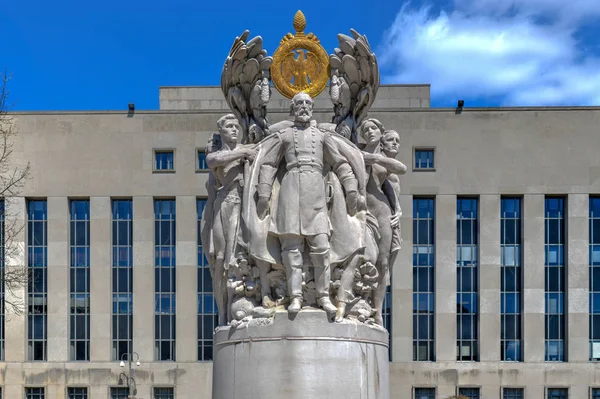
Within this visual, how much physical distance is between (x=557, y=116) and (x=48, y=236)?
107 feet

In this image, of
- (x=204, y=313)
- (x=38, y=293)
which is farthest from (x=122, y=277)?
(x=204, y=313)

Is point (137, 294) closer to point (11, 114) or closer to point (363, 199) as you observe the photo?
point (11, 114)

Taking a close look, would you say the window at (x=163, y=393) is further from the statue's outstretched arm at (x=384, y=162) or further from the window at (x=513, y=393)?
the statue's outstretched arm at (x=384, y=162)

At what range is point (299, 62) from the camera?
50.3 feet

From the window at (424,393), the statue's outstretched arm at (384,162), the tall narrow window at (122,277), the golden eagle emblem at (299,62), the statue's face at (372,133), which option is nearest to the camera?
the statue's outstretched arm at (384,162)

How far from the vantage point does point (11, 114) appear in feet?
223

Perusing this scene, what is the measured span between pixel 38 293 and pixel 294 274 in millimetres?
56567

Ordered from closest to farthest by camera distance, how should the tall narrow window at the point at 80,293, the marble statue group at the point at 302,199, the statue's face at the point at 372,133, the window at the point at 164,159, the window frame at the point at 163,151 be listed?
the marble statue group at the point at 302,199 → the statue's face at the point at 372,133 → the tall narrow window at the point at 80,293 → the window frame at the point at 163,151 → the window at the point at 164,159

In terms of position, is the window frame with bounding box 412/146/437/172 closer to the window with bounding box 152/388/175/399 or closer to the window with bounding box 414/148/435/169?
the window with bounding box 414/148/435/169

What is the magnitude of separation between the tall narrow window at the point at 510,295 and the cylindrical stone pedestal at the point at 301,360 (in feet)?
179

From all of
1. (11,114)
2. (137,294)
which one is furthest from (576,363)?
(11,114)

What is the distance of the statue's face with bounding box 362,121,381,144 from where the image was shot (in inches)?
585

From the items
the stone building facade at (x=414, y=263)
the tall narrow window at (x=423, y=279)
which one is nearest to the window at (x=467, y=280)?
the stone building facade at (x=414, y=263)

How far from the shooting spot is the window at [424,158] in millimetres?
67375
